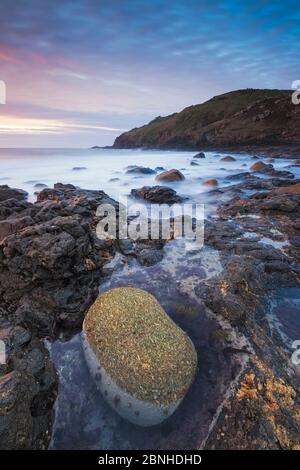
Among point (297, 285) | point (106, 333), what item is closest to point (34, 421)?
point (106, 333)

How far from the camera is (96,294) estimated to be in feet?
20.2

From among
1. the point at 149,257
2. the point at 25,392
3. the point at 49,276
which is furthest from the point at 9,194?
the point at 25,392

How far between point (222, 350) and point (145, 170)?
69.8ft

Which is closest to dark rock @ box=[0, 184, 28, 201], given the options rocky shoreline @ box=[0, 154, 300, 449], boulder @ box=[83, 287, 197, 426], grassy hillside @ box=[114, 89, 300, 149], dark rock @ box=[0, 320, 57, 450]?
rocky shoreline @ box=[0, 154, 300, 449]

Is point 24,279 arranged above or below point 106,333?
above

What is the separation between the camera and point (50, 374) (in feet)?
14.2

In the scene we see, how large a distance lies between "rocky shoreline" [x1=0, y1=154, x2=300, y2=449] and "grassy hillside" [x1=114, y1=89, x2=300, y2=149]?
40512 millimetres

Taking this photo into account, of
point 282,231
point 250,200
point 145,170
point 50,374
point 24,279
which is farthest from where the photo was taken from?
point 145,170

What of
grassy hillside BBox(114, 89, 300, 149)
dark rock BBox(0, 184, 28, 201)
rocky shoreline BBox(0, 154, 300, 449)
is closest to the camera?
rocky shoreline BBox(0, 154, 300, 449)

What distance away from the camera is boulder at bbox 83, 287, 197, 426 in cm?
393

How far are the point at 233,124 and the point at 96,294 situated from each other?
5502 cm

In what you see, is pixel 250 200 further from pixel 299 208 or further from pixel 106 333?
pixel 106 333

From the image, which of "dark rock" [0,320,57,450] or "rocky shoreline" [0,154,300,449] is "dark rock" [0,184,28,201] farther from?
"dark rock" [0,320,57,450]

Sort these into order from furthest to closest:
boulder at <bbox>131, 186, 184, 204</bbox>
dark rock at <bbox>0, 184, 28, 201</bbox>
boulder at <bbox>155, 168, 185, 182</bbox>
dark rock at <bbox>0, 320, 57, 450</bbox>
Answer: boulder at <bbox>155, 168, 185, 182</bbox> → boulder at <bbox>131, 186, 184, 204</bbox> → dark rock at <bbox>0, 184, 28, 201</bbox> → dark rock at <bbox>0, 320, 57, 450</bbox>
